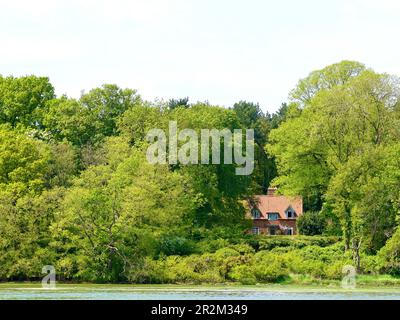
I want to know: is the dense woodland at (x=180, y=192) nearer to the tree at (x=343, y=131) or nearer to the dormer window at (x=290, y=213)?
the tree at (x=343, y=131)

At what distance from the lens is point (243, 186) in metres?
70.6

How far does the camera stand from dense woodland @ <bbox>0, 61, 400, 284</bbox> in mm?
56656

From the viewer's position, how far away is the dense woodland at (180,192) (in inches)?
2231

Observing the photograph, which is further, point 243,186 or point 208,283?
point 243,186

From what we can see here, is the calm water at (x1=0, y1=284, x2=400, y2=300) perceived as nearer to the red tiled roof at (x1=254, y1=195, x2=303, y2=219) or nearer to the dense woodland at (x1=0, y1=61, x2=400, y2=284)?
the dense woodland at (x1=0, y1=61, x2=400, y2=284)

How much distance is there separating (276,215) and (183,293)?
4151 centimetres

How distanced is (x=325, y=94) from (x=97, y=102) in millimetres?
17417

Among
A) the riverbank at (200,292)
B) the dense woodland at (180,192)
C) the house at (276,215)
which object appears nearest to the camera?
the riverbank at (200,292)

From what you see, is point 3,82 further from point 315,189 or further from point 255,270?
point 255,270

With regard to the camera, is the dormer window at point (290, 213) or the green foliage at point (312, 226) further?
the dormer window at point (290, 213)

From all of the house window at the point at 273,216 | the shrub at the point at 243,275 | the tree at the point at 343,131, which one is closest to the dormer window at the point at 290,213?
the house window at the point at 273,216

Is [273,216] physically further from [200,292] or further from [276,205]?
[200,292]

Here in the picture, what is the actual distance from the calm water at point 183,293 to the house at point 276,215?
34.8m
